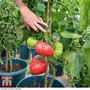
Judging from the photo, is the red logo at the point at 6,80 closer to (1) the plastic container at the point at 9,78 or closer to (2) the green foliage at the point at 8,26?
(1) the plastic container at the point at 9,78

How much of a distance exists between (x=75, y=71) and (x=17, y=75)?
3.06ft

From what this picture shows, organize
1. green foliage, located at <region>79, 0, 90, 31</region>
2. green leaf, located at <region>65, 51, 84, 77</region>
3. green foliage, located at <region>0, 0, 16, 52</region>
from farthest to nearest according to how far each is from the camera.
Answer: green foliage, located at <region>0, 0, 16, 52</region>, green leaf, located at <region>65, 51, 84, 77</region>, green foliage, located at <region>79, 0, 90, 31</region>

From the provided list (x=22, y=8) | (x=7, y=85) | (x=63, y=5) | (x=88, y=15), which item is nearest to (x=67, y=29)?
(x=63, y=5)

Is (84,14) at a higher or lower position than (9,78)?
higher

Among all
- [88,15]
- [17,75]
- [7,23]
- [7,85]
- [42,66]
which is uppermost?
[88,15]

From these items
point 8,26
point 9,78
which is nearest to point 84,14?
point 8,26

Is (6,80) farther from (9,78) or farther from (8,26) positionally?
(8,26)

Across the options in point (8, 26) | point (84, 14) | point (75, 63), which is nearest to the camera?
point (84, 14)

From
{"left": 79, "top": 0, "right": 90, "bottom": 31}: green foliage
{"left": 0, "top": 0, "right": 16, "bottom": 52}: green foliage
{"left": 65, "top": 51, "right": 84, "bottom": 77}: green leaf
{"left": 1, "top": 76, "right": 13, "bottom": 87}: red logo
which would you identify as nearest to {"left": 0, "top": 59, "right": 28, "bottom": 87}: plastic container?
{"left": 1, "top": 76, "right": 13, "bottom": 87}: red logo

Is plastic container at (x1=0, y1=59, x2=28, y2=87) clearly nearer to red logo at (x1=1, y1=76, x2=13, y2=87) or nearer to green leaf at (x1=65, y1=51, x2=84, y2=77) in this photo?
red logo at (x1=1, y1=76, x2=13, y2=87)

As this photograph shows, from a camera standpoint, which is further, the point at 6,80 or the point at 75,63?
the point at 6,80

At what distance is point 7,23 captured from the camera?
1.19 metres

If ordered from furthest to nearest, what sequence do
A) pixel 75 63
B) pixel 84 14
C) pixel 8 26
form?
pixel 8 26, pixel 75 63, pixel 84 14

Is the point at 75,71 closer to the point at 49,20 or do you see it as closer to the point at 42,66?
the point at 42,66
